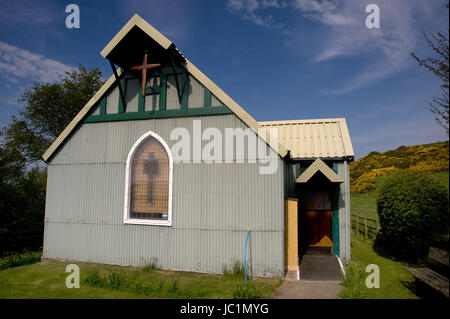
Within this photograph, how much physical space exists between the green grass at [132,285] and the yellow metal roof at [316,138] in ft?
18.1

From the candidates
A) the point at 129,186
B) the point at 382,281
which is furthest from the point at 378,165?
the point at 129,186

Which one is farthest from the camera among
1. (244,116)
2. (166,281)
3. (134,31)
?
(134,31)

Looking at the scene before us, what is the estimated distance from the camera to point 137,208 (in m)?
10.6

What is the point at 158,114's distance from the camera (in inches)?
415

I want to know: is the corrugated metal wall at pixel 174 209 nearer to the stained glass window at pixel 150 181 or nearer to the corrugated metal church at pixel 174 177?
the corrugated metal church at pixel 174 177

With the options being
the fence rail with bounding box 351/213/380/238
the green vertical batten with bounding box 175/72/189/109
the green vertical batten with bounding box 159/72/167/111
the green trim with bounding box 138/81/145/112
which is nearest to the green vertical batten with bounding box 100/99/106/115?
the green trim with bounding box 138/81/145/112

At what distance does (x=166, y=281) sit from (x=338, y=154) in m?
8.04

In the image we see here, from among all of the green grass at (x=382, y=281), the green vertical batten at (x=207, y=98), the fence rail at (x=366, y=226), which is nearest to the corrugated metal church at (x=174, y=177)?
the green vertical batten at (x=207, y=98)

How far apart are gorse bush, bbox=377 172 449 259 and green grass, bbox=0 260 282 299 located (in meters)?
5.02

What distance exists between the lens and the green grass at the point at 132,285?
7.60 metres

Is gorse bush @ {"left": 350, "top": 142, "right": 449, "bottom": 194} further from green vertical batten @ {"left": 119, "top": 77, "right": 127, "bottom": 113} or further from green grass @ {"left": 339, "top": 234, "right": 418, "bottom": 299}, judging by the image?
green vertical batten @ {"left": 119, "top": 77, "right": 127, "bottom": 113}

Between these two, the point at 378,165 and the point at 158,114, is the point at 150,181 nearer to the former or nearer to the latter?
the point at 158,114

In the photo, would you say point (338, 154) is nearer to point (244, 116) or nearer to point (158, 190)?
point (244, 116)
